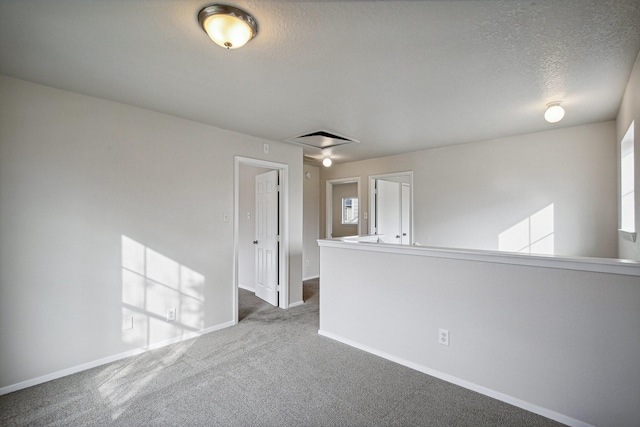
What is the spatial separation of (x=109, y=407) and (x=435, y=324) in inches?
99.9

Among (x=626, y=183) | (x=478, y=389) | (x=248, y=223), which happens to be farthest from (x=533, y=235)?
(x=248, y=223)

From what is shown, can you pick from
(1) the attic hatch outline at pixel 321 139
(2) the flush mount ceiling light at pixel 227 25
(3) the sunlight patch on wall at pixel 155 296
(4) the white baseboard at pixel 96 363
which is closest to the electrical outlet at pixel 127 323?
(3) the sunlight patch on wall at pixel 155 296

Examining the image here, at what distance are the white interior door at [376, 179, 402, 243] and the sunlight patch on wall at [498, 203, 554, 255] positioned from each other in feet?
6.73

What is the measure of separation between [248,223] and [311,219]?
1.61 m

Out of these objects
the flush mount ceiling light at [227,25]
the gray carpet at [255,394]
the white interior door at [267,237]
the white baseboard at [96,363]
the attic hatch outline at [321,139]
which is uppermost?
the attic hatch outline at [321,139]

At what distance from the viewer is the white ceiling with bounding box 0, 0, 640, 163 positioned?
1.53 meters

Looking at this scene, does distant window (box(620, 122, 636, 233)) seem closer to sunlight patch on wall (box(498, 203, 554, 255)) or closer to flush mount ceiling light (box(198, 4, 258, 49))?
sunlight patch on wall (box(498, 203, 554, 255))

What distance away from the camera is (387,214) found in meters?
5.89

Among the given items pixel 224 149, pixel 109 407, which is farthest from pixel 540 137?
pixel 109 407

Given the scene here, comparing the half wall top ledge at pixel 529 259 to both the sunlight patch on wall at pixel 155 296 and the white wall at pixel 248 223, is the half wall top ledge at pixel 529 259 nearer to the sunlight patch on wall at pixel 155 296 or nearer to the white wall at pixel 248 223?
the sunlight patch on wall at pixel 155 296

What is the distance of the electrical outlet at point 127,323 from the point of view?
2800 mm

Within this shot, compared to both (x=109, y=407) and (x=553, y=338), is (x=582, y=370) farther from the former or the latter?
(x=109, y=407)

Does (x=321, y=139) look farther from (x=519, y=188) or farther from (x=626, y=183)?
(x=626, y=183)

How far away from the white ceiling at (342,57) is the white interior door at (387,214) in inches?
106
